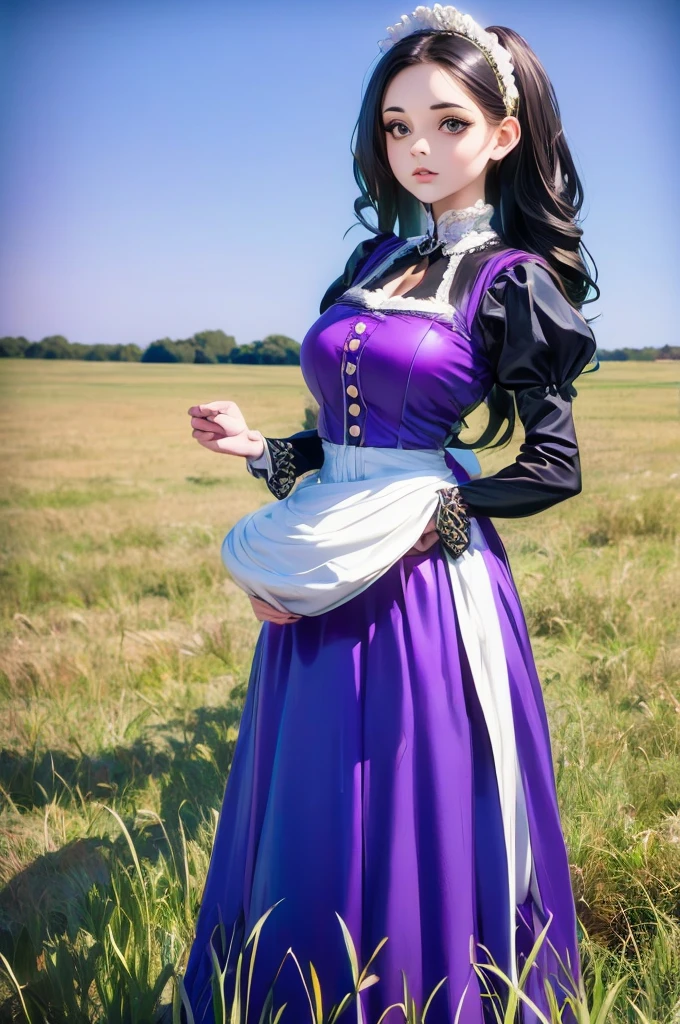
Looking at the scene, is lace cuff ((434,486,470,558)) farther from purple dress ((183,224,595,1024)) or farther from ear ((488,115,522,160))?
ear ((488,115,522,160))

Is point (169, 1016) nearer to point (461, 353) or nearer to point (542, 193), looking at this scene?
point (461, 353)

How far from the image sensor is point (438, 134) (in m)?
1.59

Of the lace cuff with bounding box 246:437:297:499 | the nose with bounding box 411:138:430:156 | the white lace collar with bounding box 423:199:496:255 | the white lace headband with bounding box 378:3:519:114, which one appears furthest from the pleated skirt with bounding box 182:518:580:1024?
the white lace headband with bounding box 378:3:519:114

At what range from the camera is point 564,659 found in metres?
3.39

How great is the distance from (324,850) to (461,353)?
0.84m

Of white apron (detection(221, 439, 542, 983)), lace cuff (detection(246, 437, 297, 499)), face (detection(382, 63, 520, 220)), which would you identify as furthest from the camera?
lace cuff (detection(246, 437, 297, 499))

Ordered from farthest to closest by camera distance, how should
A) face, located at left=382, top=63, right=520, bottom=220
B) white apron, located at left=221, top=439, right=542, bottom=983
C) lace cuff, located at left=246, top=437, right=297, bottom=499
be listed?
lace cuff, located at left=246, top=437, right=297, bottom=499 → face, located at left=382, top=63, right=520, bottom=220 → white apron, located at left=221, top=439, right=542, bottom=983

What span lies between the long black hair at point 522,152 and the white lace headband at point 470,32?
1 centimetres

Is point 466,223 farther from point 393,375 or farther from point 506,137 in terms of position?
point 393,375

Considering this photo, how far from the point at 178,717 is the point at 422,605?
6.04 ft

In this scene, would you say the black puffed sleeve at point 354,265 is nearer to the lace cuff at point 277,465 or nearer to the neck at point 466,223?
the neck at point 466,223

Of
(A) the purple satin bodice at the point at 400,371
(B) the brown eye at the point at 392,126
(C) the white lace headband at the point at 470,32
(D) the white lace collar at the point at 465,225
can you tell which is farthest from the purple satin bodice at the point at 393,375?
(C) the white lace headband at the point at 470,32

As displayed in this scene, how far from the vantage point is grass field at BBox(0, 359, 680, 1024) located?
6.12 feet

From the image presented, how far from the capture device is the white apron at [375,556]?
57.4 inches
